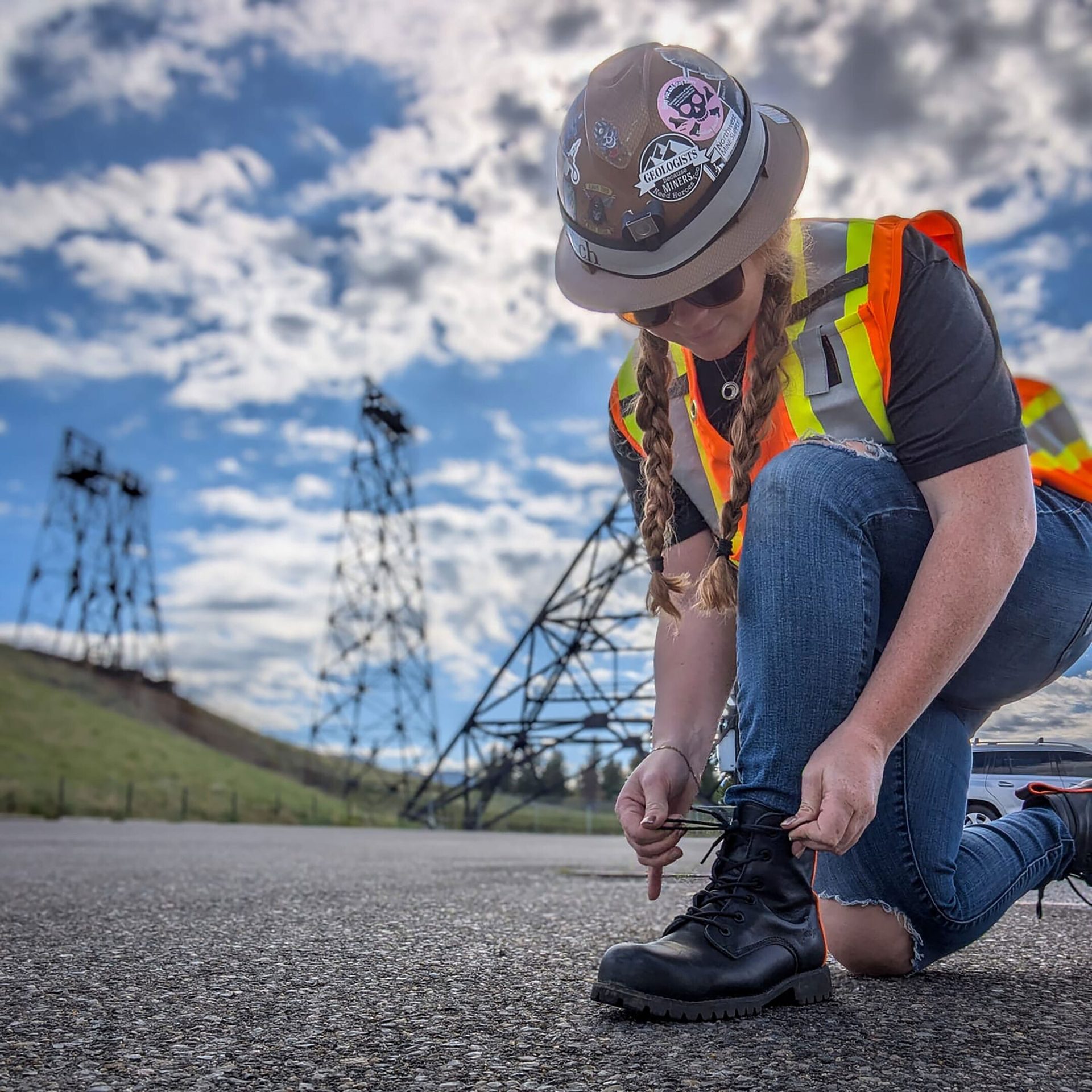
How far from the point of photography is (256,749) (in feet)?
141

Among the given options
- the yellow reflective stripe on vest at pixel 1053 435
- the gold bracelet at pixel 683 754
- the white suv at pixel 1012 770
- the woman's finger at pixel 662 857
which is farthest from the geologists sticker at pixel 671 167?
the white suv at pixel 1012 770

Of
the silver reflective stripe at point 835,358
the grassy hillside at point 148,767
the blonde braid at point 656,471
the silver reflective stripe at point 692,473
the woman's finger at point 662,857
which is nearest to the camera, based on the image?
the woman's finger at point 662,857

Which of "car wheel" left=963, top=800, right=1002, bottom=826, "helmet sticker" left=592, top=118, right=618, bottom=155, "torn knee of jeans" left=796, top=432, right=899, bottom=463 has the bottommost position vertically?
"car wheel" left=963, top=800, right=1002, bottom=826

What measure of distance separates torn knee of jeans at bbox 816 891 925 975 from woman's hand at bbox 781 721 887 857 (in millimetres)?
467

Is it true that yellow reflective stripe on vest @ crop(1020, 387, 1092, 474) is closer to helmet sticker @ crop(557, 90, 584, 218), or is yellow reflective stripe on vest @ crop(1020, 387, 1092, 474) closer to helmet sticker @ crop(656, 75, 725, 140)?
helmet sticker @ crop(656, 75, 725, 140)

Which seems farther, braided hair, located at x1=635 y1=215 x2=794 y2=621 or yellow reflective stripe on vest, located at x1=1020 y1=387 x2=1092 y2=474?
yellow reflective stripe on vest, located at x1=1020 y1=387 x2=1092 y2=474

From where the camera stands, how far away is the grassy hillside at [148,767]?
21.0 meters

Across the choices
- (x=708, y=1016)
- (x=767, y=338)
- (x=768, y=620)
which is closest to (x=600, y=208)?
(x=767, y=338)

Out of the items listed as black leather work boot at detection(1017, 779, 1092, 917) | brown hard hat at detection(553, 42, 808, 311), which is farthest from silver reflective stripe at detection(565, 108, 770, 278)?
black leather work boot at detection(1017, 779, 1092, 917)

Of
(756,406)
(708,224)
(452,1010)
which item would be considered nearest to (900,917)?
(452,1010)

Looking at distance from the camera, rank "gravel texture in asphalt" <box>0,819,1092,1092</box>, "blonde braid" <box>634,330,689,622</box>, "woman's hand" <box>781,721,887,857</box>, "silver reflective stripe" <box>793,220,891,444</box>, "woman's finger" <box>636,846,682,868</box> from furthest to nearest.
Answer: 1. "blonde braid" <box>634,330,689,622</box>
2. "silver reflective stripe" <box>793,220,891,444</box>
3. "woman's finger" <box>636,846,682,868</box>
4. "woman's hand" <box>781,721,887,857</box>
5. "gravel texture in asphalt" <box>0,819,1092,1092</box>

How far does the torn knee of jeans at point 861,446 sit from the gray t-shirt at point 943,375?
0.02m

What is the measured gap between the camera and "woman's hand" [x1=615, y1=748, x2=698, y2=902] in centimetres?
164

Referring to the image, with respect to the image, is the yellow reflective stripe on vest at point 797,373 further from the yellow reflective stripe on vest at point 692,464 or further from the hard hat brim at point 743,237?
the yellow reflective stripe on vest at point 692,464
